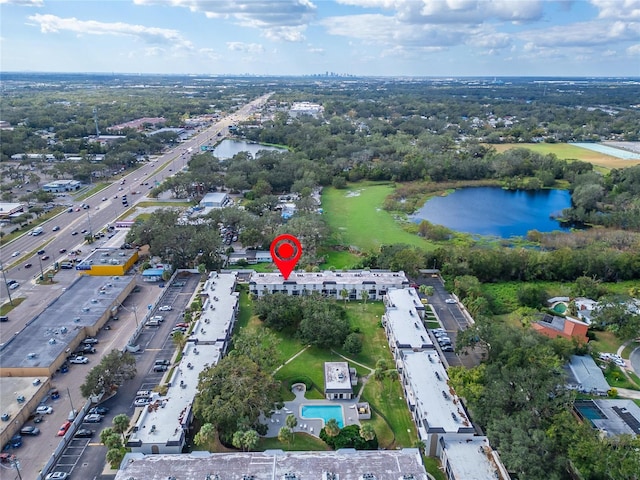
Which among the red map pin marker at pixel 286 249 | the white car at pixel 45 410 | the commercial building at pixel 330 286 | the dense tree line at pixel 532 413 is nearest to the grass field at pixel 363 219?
the red map pin marker at pixel 286 249

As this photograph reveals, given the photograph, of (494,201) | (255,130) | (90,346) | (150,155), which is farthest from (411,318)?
(255,130)

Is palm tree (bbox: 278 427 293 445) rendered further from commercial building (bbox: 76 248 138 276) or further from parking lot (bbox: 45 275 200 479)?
commercial building (bbox: 76 248 138 276)

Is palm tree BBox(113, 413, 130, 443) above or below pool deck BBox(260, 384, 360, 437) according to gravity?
above

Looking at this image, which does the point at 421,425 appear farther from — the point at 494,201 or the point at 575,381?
the point at 494,201

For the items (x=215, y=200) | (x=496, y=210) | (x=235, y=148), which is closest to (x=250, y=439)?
(x=215, y=200)

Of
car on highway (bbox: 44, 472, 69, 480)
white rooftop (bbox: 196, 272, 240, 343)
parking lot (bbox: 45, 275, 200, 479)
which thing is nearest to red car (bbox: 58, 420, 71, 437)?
parking lot (bbox: 45, 275, 200, 479)

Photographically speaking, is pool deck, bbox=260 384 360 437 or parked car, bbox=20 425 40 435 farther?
pool deck, bbox=260 384 360 437

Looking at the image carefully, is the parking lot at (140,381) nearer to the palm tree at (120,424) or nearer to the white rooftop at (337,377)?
the palm tree at (120,424)
